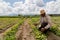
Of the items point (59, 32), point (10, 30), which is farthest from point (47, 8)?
point (10, 30)

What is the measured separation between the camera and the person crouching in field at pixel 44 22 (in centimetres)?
635

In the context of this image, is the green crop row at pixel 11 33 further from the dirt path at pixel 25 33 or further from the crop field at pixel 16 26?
the dirt path at pixel 25 33

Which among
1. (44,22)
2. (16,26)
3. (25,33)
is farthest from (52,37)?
(16,26)

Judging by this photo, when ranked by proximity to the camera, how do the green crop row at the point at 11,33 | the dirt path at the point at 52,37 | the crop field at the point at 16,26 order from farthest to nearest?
the crop field at the point at 16,26 → the dirt path at the point at 52,37 → the green crop row at the point at 11,33

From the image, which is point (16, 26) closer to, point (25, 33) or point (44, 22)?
point (25, 33)

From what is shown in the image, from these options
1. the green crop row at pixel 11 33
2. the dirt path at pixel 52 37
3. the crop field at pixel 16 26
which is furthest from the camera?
the crop field at pixel 16 26

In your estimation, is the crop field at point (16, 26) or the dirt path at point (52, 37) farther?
the crop field at point (16, 26)

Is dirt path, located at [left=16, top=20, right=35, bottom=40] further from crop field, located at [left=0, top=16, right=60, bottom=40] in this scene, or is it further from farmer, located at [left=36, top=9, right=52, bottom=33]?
farmer, located at [left=36, top=9, right=52, bottom=33]

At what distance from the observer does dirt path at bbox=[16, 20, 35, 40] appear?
6.14 m

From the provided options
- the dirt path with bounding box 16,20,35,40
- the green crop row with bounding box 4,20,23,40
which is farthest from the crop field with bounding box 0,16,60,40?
the dirt path with bounding box 16,20,35,40

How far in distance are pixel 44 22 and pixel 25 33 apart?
2.24 feet

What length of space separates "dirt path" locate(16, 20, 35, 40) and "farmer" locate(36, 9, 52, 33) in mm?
397

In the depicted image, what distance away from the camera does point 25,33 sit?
666cm

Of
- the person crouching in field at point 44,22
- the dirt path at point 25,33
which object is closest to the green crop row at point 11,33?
the dirt path at point 25,33
